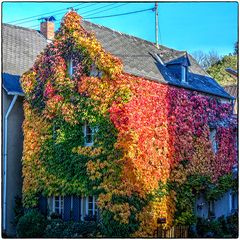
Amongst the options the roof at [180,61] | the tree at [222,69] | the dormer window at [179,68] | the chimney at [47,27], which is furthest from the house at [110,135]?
the tree at [222,69]

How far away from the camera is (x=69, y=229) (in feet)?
55.3

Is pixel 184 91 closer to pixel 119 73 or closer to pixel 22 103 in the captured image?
pixel 119 73

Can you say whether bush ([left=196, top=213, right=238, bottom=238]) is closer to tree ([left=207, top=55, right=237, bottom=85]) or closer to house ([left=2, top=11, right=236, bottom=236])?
house ([left=2, top=11, right=236, bottom=236])

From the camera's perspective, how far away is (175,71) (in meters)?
20.6

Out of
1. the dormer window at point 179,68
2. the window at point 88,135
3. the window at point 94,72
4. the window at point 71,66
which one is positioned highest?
the dormer window at point 179,68

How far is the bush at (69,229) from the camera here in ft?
53.6

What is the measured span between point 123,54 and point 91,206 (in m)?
6.34

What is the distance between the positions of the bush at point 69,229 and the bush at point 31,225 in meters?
0.26

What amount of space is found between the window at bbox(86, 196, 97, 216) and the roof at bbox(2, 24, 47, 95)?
17.7 ft

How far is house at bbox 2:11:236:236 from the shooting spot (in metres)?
16.0

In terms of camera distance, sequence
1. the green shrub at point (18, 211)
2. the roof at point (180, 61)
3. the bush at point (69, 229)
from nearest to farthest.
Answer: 1. the bush at point (69, 229)
2. the green shrub at point (18, 211)
3. the roof at point (180, 61)

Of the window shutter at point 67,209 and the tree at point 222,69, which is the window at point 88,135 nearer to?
the window shutter at point 67,209

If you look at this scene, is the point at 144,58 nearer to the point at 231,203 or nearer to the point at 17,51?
the point at 17,51

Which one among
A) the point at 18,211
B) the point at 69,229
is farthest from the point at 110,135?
the point at 18,211
